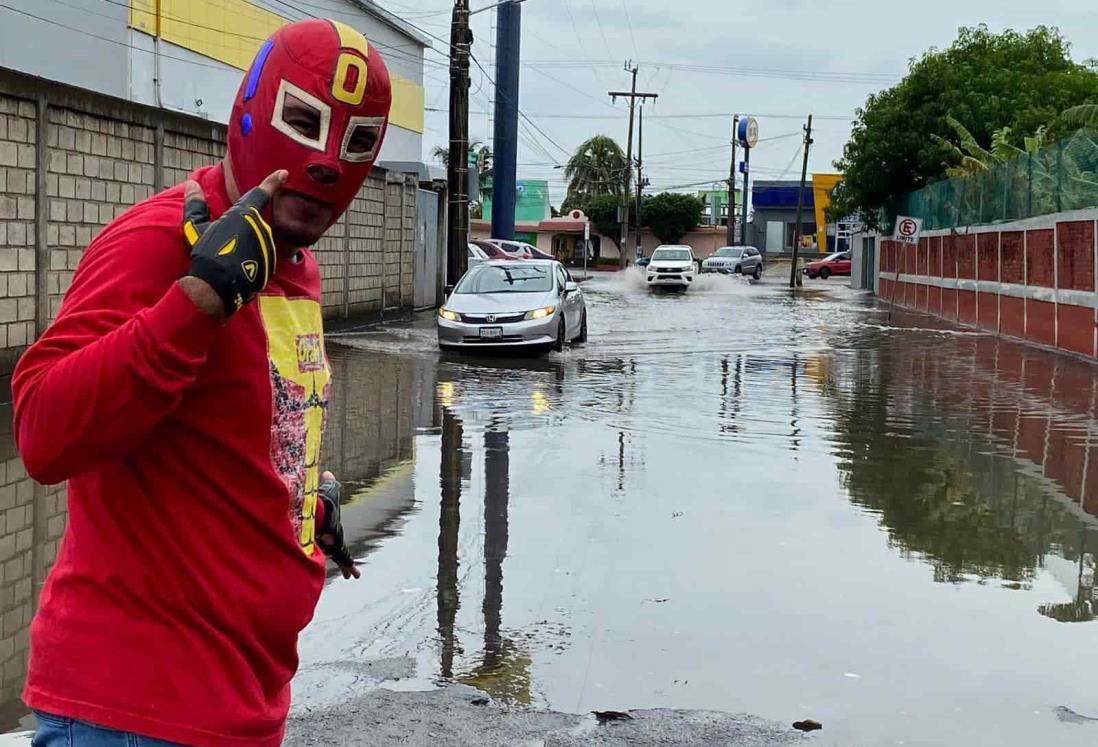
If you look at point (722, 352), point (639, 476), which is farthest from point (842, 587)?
point (722, 352)

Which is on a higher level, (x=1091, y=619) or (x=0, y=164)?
(x=0, y=164)

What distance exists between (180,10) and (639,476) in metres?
30.0

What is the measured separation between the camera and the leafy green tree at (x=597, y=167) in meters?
97.1

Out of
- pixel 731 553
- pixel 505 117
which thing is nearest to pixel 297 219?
pixel 731 553

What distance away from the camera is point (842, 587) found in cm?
700

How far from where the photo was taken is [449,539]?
26.3 feet

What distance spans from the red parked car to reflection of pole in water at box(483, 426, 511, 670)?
63.3 metres

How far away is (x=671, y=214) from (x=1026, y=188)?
7174 centimetres

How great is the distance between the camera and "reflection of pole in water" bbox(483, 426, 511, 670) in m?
6.06

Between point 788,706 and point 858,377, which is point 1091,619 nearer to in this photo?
point 788,706

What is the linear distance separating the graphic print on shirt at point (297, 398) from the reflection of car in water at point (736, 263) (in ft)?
216

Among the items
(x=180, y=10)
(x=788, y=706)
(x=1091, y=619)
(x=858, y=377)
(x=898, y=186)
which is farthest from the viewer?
(x=898, y=186)

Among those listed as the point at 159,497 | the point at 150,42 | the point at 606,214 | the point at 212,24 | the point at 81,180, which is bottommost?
the point at 159,497

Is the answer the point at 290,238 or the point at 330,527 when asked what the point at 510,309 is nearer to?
the point at 330,527
